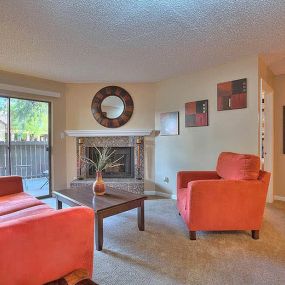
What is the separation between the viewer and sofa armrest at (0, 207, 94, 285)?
1114mm

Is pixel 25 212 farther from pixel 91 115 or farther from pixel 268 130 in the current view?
pixel 268 130

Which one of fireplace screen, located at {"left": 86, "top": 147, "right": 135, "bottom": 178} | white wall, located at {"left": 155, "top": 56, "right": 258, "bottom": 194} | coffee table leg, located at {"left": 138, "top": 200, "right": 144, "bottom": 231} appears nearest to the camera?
coffee table leg, located at {"left": 138, "top": 200, "right": 144, "bottom": 231}

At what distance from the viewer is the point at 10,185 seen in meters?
2.63

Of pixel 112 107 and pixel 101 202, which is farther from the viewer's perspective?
pixel 112 107

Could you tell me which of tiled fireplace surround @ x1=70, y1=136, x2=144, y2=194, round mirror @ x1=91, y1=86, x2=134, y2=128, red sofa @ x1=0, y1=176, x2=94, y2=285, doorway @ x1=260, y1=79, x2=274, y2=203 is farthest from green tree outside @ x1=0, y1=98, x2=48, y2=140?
doorway @ x1=260, y1=79, x2=274, y2=203

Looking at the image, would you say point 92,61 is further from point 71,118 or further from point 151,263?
point 151,263

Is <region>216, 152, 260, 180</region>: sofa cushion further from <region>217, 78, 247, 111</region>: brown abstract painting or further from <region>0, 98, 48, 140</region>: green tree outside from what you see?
<region>0, 98, 48, 140</region>: green tree outside

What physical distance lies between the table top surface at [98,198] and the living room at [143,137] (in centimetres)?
3

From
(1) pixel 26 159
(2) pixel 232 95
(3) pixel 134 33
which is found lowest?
(1) pixel 26 159

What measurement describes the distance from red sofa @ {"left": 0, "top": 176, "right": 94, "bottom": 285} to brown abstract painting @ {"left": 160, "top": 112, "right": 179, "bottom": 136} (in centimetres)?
287

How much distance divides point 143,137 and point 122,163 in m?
0.74

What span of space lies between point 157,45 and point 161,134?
75.5 inches

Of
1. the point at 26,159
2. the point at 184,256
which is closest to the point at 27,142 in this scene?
the point at 26,159

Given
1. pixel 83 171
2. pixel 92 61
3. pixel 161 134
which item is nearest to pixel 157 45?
pixel 92 61
